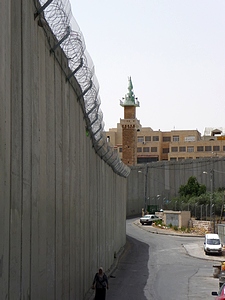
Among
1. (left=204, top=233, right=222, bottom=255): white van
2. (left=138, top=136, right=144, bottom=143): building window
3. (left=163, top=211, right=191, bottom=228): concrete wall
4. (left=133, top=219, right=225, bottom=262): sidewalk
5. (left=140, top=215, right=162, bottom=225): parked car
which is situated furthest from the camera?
(left=138, top=136, right=144, bottom=143): building window

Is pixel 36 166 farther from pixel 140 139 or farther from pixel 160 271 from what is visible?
pixel 140 139

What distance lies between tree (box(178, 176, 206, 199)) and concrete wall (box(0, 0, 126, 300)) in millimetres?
57782

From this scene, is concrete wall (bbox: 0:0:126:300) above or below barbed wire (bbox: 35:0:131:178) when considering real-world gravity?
below

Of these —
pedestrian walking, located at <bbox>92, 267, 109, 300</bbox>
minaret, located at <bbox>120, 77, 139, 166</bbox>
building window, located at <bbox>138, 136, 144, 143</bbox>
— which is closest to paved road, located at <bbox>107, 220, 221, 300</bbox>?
pedestrian walking, located at <bbox>92, 267, 109, 300</bbox>

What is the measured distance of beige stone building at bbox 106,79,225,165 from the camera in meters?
100

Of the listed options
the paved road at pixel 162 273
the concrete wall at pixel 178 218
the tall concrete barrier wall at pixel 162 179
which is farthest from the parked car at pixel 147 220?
the paved road at pixel 162 273

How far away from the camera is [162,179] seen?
3044 inches

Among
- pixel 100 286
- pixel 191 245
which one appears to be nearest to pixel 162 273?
pixel 100 286

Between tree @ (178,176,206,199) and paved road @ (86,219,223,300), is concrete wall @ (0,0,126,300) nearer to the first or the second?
paved road @ (86,219,223,300)

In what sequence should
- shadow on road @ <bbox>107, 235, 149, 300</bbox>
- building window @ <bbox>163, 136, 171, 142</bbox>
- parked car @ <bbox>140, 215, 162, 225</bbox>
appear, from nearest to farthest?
shadow on road @ <bbox>107, 235, 149, 300</bbox>, parked car @ <bbox>140, 215, 162, 225</bbox>, building window @ <bbox>163, 136, 171, 142</bbox>

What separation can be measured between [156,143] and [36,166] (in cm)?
11090

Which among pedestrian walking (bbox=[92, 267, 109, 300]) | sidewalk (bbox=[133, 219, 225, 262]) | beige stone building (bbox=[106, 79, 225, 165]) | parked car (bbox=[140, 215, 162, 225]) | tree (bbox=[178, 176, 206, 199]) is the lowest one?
sidewalk (bbox=[133, 219, 225, 262])

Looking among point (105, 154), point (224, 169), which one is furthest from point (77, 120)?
point (224, 169)

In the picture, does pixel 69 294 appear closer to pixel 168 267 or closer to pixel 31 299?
pixel 31 299
